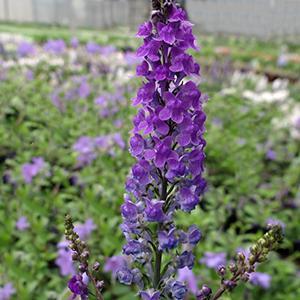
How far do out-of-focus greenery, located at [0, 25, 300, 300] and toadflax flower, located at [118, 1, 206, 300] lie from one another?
3.85 feet

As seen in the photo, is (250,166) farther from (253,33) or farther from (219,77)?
(253,33)

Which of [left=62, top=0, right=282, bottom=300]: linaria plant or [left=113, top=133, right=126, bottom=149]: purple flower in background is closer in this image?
[left=62, top=0, right=282, bottom=300]: linaria plant

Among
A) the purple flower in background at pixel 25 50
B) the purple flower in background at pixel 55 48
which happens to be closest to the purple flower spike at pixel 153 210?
the purple flower in background at pixel 55 48

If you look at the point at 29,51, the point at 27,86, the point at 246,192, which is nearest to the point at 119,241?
the point at 246,192

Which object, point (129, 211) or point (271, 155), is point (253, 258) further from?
point (271, 155)

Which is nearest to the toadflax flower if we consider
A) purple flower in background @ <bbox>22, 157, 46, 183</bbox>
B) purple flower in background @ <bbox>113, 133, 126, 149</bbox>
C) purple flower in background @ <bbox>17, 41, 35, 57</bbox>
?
purple flower in background @ <bbox>22, 157, 46, 183</bbox>

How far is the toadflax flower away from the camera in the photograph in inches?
32.2

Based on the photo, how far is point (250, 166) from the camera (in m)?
4.12

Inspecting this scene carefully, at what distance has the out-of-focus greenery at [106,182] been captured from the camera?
2.81 metres

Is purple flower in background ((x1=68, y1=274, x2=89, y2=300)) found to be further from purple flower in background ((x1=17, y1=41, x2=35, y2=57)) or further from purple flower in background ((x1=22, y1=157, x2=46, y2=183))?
purple flower in background ((x1=17, y1=41, x2=35, y2=57))

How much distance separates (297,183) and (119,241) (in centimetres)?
193

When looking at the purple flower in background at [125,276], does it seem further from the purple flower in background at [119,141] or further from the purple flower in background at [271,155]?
the purple flower in background at [271,155]

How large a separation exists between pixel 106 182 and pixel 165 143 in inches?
100

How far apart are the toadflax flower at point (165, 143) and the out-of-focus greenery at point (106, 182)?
117cm
